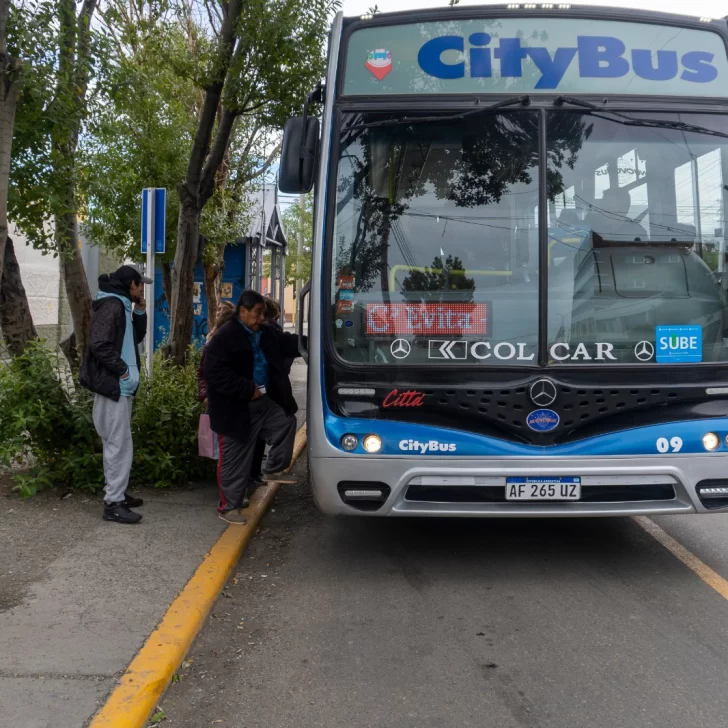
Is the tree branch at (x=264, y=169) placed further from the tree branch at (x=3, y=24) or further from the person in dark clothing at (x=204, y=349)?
the tree branch at (x=3, y=24)

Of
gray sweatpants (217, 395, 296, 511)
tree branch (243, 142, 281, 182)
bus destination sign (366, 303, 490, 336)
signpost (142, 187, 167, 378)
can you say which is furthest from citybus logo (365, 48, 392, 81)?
tree branch (243, 142, 281, 182)

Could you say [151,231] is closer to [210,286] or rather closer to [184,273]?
[184,273]

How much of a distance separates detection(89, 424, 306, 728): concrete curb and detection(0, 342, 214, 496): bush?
4.38 ft

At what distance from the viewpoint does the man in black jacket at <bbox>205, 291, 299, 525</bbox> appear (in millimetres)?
6688

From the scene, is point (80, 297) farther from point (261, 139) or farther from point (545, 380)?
point (261, 139)

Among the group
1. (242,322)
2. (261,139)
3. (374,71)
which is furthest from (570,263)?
(261,139)

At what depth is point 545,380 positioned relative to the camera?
545 cm

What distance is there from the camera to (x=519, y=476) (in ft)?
17.9

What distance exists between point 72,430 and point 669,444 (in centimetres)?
458

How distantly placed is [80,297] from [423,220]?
13.6 feet

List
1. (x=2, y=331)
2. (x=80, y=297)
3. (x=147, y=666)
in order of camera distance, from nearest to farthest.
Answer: (x=147, y=666)
(x=2, y=331)
(x=80, y=297)

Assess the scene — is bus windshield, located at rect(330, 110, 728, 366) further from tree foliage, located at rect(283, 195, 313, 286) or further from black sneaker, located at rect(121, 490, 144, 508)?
tree foliage, located at rect(283, 195, 313, 286)

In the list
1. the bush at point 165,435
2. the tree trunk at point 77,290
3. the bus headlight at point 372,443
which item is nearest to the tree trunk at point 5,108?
the bus headlight at point 372,443

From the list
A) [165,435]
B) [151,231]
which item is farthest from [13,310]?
[165,435]
